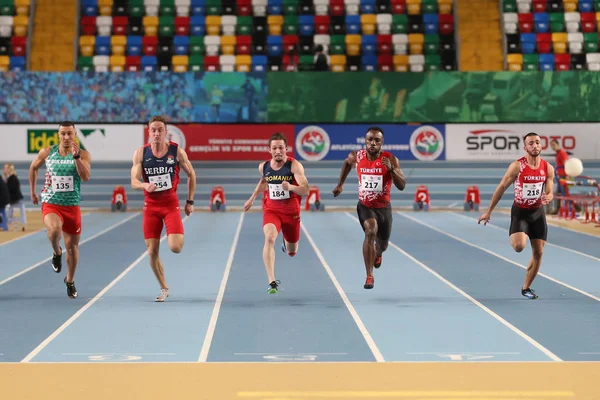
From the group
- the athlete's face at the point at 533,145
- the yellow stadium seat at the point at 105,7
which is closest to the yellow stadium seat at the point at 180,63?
the yellow stadium seat at the point at 105,7

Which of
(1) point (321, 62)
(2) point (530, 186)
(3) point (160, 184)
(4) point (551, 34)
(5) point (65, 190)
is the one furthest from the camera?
(4) point (551, 34)

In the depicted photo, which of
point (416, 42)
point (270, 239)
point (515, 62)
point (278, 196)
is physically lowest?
point (270, 239)

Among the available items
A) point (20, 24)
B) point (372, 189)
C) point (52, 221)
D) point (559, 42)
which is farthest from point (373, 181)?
point (20, 24)

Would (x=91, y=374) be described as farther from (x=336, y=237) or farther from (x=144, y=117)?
(x=144, y=117)

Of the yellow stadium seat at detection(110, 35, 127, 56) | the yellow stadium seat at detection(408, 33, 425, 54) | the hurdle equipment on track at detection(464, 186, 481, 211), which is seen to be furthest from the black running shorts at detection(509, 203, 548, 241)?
the yellow stadium seat at detection(110, 35, 127, 56)

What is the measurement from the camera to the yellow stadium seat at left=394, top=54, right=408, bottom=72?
29.7 metres

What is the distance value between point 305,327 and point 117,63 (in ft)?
74.6

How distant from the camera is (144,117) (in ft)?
90.9

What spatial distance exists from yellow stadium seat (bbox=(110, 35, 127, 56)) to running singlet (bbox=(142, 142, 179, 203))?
70.2ft

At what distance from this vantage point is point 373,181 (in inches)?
432

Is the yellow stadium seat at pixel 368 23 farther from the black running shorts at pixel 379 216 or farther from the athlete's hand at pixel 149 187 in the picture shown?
the athlete's hand at pixel 149 187

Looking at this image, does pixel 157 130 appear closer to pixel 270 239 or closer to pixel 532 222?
pixel 270 239

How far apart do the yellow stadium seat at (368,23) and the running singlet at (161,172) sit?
21.7 metres

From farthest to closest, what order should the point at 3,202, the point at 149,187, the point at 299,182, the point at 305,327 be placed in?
the point at 3,202
the point at 299,182
the point at 149,187
the point at 305,327
